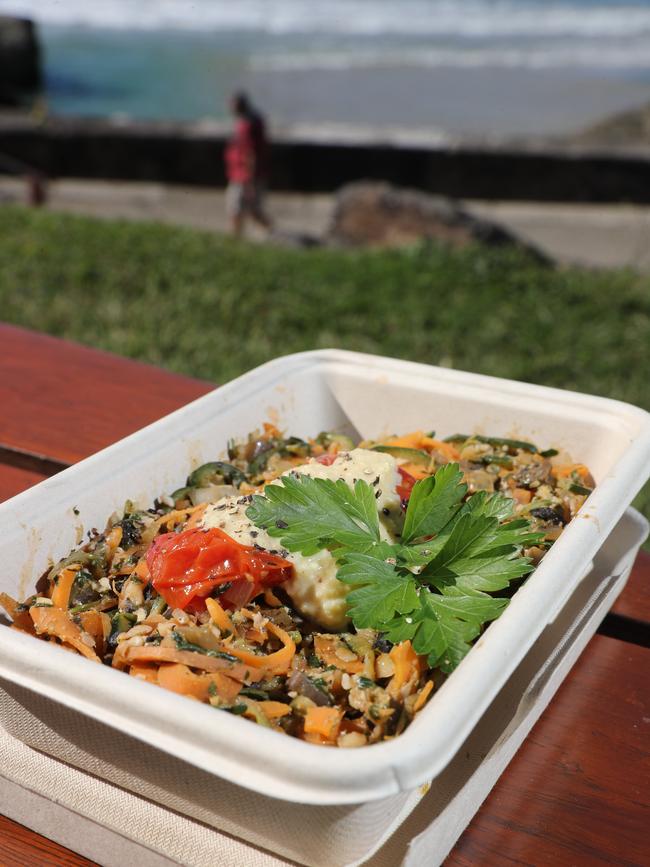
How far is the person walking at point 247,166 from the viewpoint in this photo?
8141 mm

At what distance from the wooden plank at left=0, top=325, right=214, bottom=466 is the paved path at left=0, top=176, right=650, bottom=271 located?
5130mm

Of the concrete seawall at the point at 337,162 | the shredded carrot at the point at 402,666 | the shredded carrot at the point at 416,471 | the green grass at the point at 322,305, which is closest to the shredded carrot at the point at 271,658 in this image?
the shredded carrot at the point at 402,666

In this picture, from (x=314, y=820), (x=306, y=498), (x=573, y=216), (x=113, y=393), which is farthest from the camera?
(x=573, y=216)

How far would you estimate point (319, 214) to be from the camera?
8.95 m

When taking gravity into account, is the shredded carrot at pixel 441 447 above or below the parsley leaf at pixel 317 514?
below

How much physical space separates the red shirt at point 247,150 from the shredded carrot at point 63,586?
7478 millimetres

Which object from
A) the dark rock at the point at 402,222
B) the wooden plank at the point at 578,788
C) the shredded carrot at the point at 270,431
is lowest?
the dark rock at the point at 402,222

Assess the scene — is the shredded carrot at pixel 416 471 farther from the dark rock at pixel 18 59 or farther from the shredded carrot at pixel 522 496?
the dark rock at pixel 18 59

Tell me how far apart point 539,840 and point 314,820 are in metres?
0.30

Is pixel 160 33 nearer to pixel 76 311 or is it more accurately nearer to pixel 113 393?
pixel 76 311

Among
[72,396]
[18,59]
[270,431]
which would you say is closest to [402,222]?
[72,396]

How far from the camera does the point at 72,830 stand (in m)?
0.96

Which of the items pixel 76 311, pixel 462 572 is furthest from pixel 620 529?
pixel 76 311

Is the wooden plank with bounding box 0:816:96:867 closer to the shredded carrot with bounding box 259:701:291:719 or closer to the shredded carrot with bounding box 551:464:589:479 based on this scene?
the shredded carrot with bounding box 259:701:291:719
